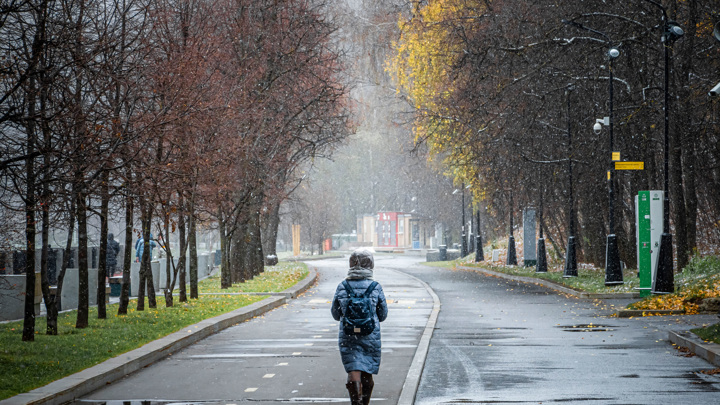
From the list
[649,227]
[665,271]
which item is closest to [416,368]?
[665,271]

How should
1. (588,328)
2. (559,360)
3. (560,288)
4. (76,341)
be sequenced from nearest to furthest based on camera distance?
(559,360), (76,341), (588,328), (560,288)

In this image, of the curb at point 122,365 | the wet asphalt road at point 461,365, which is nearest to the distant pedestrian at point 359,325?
the wet asphalt road at point 461,365

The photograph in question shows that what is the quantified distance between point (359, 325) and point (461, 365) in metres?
4.19

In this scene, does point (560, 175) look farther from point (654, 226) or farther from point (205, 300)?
point (205, 300)

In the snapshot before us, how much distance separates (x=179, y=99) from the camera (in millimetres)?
16031

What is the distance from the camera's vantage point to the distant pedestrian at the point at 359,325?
852 centimetres

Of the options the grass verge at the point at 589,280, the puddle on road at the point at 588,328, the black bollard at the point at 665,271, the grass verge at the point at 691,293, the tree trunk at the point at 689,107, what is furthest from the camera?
the grass verge at the point at 589,280

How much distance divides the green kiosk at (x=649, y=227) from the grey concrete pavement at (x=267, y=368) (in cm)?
653

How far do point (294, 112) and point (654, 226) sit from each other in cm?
1632

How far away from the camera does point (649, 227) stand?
22938 millimetres

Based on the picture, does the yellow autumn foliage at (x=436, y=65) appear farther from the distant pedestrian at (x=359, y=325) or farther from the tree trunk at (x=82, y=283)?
the distant pedestrian at (x=359, y=325)

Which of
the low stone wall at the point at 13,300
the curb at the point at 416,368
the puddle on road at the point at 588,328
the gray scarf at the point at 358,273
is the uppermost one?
the gray scarf at the point at 358,273

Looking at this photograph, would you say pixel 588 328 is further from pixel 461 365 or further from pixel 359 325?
pixel 359 325

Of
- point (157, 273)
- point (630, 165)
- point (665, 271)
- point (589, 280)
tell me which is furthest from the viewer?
point (589, 280)
